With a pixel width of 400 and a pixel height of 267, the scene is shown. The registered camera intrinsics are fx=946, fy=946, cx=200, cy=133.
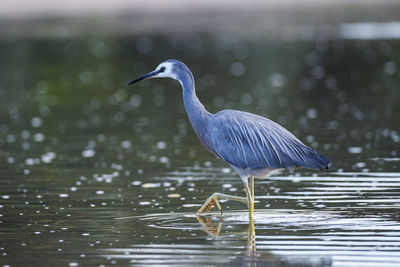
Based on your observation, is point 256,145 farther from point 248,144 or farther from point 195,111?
point 195,111

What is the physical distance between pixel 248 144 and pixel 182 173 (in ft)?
12.3

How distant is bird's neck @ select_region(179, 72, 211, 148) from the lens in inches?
480

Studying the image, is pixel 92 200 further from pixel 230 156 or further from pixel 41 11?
pixel 41 11

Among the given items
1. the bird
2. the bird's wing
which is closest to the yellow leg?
the bird

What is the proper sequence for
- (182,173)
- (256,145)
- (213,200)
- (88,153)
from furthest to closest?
(88,153) → (182,173) → (213,200) → (256,145)

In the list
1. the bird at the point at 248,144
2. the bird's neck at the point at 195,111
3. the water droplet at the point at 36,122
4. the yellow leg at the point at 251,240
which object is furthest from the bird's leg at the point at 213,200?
the water droplet at the point at 36,122

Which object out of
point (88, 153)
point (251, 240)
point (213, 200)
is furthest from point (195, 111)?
point (88, 153)

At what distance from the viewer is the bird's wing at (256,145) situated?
11570mm

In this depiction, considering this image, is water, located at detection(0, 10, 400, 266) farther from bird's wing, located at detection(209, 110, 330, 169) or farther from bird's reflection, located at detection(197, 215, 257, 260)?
bird's wing, located at detection(209, 110, 330, 169)

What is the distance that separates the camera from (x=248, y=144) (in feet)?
38.5

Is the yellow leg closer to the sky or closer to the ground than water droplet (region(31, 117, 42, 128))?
closer to the ground

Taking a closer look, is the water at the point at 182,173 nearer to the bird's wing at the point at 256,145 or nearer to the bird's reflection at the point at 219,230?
the bird's reflection at the point at 219,230

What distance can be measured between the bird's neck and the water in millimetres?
1099

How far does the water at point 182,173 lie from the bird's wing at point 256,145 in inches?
29.1
